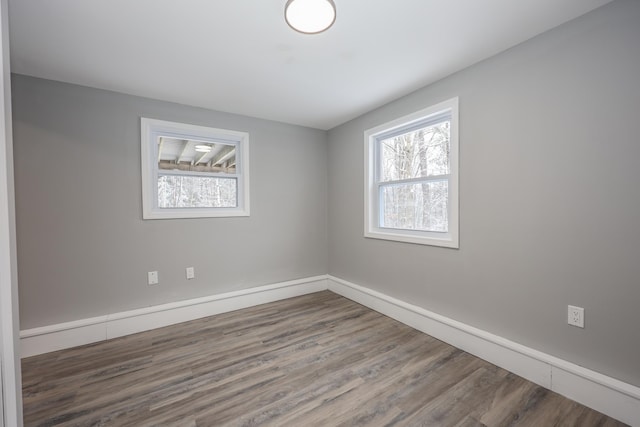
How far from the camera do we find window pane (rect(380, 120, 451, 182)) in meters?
2.52

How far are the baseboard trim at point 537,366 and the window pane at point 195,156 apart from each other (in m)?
2.61

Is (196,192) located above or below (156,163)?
below

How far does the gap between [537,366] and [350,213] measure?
2309mm

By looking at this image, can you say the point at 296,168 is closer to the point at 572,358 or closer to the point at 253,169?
the point at 253,169

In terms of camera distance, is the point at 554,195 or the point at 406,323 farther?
the point at 406,323

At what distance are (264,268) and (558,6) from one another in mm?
3447

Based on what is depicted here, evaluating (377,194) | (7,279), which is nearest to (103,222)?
(7,279)

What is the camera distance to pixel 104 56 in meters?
2.02

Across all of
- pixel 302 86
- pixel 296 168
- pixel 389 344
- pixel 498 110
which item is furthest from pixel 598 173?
pixel 296 168

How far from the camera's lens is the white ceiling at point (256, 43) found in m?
1.57

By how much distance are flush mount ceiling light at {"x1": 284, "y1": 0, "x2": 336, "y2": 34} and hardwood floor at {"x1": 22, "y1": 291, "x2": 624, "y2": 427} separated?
2292mm

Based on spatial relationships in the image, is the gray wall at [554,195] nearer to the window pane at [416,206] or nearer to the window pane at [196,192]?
the window pane at [416,206]

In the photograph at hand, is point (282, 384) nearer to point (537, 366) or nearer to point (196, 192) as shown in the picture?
point (537, 366)

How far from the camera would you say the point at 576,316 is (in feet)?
5.48
